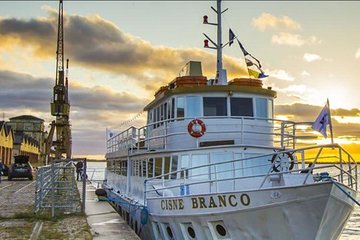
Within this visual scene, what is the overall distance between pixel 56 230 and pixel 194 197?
4320mm

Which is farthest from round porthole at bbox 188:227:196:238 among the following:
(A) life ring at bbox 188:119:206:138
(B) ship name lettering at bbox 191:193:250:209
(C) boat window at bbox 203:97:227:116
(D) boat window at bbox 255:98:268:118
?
(D) boat window at bbox 255:98:268:118

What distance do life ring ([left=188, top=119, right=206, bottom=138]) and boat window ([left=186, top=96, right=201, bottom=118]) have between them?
45.5 inches

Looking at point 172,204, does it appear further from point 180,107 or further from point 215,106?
point 215,106

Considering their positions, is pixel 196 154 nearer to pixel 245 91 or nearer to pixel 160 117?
pixel 245 91

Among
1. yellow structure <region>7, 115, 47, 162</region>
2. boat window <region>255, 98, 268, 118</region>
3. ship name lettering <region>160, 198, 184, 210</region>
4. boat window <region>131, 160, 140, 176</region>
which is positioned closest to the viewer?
ship name lettering <region>160, 198, 184, 210</region>

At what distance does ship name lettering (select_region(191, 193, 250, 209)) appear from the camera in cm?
1034

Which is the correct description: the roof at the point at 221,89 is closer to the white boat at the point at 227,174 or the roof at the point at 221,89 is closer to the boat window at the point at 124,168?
the white boat at the point at 227,174

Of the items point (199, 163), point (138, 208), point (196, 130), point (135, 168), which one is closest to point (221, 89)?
point (196, 130)

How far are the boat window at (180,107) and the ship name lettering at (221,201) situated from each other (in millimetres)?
4801

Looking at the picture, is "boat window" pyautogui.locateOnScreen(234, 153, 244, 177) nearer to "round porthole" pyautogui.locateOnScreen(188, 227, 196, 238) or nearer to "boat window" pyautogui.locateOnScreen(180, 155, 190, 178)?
"boat window" pyautogui.locateOnScreen(180, 155, 190, 178)

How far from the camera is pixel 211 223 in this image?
11070mm

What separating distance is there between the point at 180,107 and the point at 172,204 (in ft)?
14.2

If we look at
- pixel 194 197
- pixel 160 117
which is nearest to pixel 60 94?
pixel 160 117

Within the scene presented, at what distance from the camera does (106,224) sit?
14.4 meters
